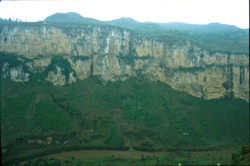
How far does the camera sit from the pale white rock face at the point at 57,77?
69.1 m

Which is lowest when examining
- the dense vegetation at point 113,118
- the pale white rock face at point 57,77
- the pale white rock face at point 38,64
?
the dense vegetation at point 113,118

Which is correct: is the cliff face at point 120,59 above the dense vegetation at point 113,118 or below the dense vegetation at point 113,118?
above

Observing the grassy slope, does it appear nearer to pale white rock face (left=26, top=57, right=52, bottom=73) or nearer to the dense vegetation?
the dense vegetation

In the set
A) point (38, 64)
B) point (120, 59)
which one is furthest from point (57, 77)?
point (120, 59)

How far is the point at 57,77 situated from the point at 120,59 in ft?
55.7

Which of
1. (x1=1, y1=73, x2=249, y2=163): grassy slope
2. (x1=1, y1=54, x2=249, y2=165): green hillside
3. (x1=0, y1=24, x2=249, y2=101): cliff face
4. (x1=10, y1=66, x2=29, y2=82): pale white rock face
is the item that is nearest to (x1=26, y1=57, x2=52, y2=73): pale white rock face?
(x1=0, y1=24, x2=249, y2=101): cliff face

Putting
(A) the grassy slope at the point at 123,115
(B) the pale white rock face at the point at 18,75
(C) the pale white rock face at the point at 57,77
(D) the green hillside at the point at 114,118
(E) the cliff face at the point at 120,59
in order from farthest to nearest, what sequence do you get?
(E) the cliff face at the point at 120,59, (C) the pale white rock face at the point at 57,77, (B) the pale white rock face at the point at 18,75, (A) the grassy slope at the point at 123,115, (D) the green hillside at the point at 114,118

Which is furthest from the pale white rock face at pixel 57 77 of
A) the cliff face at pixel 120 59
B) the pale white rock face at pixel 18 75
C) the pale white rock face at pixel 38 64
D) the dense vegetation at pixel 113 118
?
the pale white rock face at pixel 18 75

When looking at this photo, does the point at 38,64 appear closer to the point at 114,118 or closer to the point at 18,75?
the point at 18,75

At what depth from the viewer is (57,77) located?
229ft

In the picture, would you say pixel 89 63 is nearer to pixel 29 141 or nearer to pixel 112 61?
pixel 112 61

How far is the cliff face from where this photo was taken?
233 ft

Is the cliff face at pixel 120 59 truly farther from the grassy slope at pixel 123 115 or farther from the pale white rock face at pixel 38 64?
the grassy slope at pixel 123 115

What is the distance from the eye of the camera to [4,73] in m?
65.9
